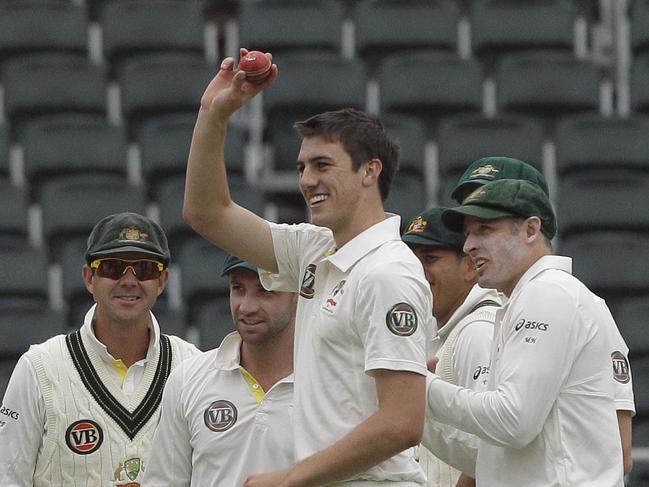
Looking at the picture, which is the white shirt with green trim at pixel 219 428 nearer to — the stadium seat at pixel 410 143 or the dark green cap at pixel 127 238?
the dark green cap at pixel 127 238

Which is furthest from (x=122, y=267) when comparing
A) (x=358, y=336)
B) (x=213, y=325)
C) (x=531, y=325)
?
(x=213, y=325)

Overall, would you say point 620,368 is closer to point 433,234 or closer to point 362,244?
point 433,234

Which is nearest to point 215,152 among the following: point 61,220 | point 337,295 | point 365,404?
point 337,295

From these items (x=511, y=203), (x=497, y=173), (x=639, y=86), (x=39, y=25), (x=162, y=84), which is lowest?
(x=511, y=203)

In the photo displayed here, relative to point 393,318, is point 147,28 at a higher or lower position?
higher

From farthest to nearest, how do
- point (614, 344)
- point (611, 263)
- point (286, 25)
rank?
point (286, 25) < point (611, 263) < point (614, 344)

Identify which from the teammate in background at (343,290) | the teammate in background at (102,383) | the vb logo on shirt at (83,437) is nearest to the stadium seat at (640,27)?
the teammate in background at (102,383)

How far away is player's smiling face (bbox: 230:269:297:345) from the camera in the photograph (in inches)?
183

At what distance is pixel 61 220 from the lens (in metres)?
9.30

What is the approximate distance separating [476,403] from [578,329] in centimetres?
34

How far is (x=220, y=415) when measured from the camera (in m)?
4.56

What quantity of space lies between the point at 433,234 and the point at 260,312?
0.76 m

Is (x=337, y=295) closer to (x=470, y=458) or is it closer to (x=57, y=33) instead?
(x=470, y=458)

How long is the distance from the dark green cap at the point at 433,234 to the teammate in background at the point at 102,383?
0.85m
